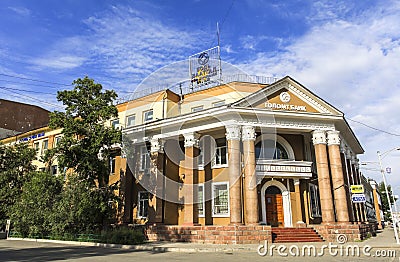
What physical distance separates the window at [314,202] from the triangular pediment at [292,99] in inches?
238

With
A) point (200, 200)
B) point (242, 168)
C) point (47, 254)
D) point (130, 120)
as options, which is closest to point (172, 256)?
point (47, 254)

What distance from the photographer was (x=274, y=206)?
2402 cm

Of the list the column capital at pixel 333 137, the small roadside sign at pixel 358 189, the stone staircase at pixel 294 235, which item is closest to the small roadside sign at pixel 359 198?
the small roadside sign at pixel 358 189

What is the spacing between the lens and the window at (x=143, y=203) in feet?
84.8

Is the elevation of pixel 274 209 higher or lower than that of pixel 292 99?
lower

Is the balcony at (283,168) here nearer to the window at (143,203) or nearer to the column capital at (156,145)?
the column capital at (156,145)

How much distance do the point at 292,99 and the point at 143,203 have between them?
1388 centimetres

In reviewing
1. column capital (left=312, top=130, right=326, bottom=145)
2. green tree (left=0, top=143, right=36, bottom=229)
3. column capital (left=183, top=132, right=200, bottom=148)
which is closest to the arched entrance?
column capital (left=312, top=130, right=326, bottom=145)

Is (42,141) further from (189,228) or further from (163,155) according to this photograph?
(189,228)

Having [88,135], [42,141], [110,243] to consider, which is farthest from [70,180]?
[42,141]

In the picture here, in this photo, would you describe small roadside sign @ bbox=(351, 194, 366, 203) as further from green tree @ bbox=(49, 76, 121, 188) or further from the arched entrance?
green tree @ bbox=(49, 76, 121, 188)

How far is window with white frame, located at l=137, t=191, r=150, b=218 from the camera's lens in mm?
25800

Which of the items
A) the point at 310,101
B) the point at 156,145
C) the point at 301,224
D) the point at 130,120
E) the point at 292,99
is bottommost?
the point at 301,224

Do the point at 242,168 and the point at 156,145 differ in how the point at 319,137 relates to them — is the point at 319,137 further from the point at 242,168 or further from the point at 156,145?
the point at 156,145
